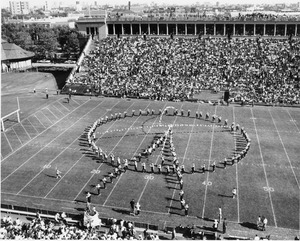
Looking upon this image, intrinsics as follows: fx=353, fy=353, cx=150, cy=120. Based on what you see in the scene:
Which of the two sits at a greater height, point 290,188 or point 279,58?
point 279,58

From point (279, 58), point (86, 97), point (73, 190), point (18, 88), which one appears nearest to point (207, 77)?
point (279, 58)

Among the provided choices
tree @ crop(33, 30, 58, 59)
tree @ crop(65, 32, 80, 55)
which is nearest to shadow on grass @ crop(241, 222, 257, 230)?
tree @ crop(33, 30, 58, 59)

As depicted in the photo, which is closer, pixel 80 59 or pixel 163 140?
pixel 163 140

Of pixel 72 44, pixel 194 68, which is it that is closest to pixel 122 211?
pixel 194 68

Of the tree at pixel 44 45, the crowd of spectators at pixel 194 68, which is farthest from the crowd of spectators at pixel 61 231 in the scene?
the tree at pixel 44 45

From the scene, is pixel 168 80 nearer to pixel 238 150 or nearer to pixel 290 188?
pixel 238 150

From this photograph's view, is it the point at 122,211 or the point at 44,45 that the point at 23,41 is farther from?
the point at 122,211
